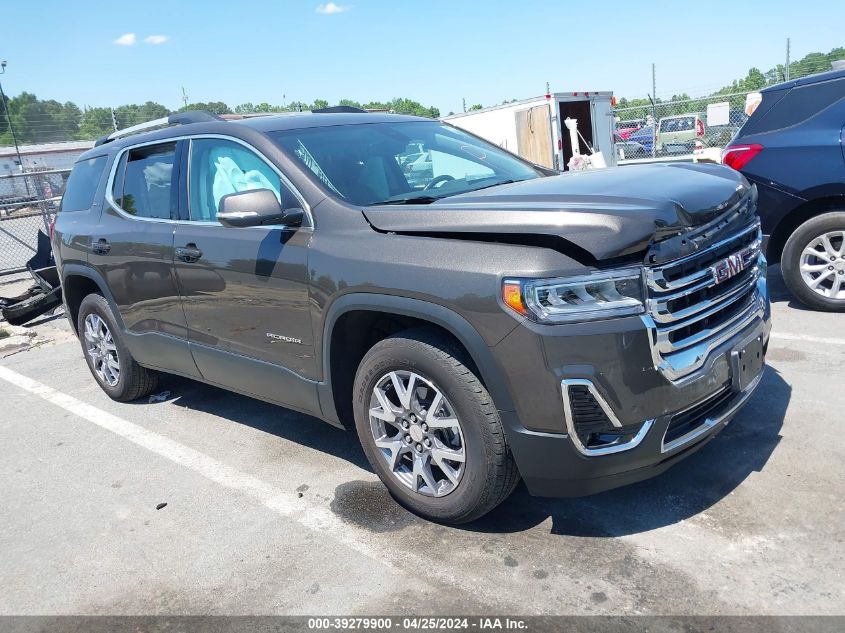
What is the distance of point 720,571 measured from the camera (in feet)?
8.89

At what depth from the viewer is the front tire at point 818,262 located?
565 cm

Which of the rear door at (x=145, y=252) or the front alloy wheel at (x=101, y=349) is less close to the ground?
the rear door at (x=145, y=252)

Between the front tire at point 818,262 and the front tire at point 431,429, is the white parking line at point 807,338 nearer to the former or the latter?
the front tire at point 818,262

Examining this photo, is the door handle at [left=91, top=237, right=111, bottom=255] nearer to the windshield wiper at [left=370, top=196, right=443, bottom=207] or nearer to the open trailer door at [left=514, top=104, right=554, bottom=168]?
the windshield wiper at [left=370, top=196, right=443, bottom=207]

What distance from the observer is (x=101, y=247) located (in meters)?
4.96

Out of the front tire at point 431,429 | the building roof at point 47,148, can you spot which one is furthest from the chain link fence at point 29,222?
the building roof at point 47,148

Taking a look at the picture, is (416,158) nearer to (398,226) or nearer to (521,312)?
(398,226)

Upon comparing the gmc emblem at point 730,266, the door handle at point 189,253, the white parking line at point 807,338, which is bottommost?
the white parking line at point 807,338

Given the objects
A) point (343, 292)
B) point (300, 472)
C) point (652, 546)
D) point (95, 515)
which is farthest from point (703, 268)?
point (95, 515)

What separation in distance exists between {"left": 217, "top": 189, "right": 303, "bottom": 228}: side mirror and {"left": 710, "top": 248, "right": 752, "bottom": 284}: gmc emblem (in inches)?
77.6

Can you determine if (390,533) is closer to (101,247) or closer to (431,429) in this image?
(431,429)

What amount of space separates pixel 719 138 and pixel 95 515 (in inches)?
758

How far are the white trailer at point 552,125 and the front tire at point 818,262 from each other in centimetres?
1067

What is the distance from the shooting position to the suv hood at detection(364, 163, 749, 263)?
103 inches
